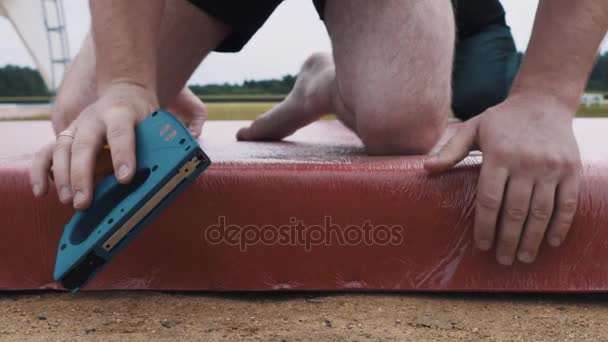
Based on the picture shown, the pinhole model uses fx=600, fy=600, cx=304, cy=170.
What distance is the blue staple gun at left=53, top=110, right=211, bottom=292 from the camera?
0.60 metres

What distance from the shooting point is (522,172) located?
668 mm

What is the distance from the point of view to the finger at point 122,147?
23.9 inches

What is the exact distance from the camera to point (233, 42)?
3.72 feet

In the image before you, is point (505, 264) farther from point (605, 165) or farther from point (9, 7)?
point (9, 7)

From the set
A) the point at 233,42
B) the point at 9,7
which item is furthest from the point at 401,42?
the point at 9,7

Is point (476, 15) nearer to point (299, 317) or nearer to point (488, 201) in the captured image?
point (488, 201)

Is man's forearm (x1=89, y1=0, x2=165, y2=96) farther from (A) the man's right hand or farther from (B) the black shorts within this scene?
(B) the black shorts

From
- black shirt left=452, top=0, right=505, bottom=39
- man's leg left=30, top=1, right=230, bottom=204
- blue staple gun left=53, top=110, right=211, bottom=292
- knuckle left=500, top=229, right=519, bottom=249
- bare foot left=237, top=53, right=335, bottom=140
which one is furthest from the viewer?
black shirt left=452, top=0, right=505, bottom=39

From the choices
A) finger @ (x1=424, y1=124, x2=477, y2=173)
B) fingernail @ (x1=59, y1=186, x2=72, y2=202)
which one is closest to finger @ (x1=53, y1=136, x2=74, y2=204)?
fingernail @ (x1=59, y1=186, x2=72, y2=202)

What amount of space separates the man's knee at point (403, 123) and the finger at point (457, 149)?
12.2 inches

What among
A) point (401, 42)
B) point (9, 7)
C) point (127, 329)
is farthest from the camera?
point (9, 7)

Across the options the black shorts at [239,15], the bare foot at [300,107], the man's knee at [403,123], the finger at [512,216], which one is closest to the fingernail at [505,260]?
the finger at [512,216]

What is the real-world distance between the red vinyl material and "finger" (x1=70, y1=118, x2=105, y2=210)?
0.14 metres

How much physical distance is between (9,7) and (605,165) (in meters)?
6.26
